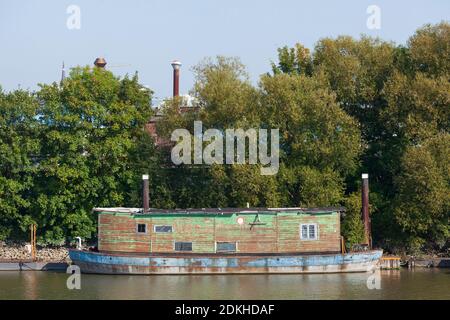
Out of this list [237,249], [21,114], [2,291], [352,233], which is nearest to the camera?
[2,291]

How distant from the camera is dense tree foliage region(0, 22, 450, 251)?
53.5 m

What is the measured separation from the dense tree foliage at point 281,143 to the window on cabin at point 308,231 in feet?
17.2

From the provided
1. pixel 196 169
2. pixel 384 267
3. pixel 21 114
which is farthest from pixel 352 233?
pixel 21 114

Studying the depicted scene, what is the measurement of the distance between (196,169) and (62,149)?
28.2 feet

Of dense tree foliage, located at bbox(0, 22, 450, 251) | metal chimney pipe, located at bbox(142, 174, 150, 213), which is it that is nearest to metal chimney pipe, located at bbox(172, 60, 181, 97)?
dense tree foliage, located at bbox(0, 22, 450, 251)

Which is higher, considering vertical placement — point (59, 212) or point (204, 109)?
point (204, 109)

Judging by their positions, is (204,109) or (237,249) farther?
(204,109)

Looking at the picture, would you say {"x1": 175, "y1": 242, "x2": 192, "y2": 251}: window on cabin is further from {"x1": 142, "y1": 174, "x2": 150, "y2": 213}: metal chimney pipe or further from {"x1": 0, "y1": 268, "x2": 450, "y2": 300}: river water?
{"x1": 142, "y1": 174, "x2": 150, "y2": 213}: metal chimney pipe

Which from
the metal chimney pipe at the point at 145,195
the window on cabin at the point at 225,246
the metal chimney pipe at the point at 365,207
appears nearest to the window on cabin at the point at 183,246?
the window on cabin at the point at 225,246

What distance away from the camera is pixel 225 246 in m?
48.5

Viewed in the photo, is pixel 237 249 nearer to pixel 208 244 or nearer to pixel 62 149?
pixel 208 244

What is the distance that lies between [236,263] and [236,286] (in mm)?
4692

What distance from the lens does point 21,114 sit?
56281mm

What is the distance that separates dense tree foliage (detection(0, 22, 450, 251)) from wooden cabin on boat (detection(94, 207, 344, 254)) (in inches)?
196
